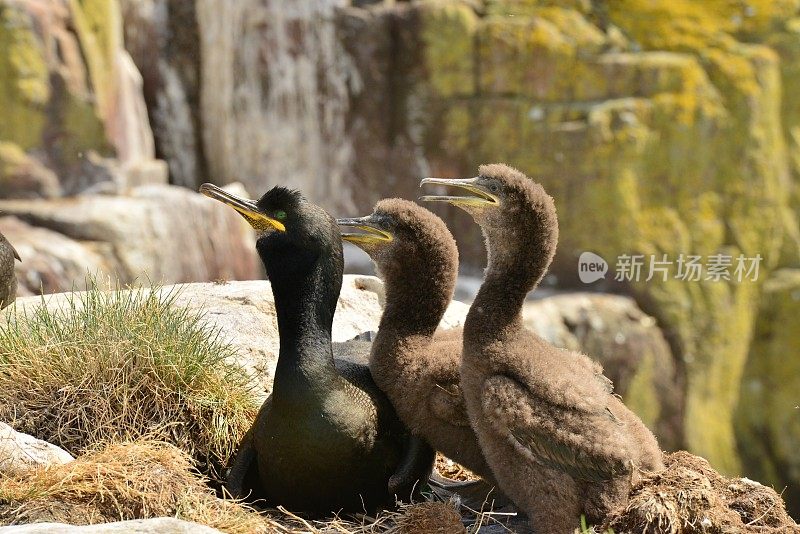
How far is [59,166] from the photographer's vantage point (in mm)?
13570

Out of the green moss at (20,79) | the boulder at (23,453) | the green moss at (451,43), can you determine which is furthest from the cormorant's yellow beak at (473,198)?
the green moss at (451,43)

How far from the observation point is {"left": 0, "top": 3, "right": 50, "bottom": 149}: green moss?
43.6ft

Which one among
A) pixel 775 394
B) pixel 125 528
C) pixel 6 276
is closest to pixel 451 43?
pixel 775 394

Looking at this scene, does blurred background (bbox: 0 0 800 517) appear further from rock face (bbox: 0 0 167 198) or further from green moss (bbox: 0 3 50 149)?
green moss (bbox: 0 3 50 149)

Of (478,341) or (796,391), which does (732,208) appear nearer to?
(796,391)

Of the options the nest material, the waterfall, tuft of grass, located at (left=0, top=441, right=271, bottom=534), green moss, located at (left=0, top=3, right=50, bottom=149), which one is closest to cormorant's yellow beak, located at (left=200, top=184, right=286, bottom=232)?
tuft of grass, located at (left=0, top=441, right=271, bottom=534)

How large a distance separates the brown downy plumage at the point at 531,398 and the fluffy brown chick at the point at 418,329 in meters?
0.37

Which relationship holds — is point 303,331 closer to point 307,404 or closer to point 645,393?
point 307,404

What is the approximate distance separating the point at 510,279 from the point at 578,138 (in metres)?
11.6

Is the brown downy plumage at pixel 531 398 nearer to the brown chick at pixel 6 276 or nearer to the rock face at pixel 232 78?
the brown chick at pixel 6 276

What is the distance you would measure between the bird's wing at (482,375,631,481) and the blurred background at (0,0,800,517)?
10873 millimetres

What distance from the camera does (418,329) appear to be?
198 inches

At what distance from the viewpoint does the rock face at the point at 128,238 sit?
12.1 metres

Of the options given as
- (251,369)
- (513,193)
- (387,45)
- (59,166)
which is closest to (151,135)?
(59,166)
